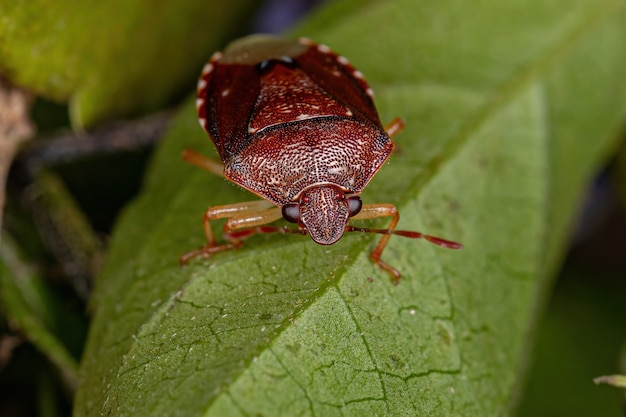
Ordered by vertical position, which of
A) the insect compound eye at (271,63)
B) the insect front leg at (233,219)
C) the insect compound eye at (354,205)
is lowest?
the insect compound eye at (354,205)

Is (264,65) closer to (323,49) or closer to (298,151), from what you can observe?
(323,49)

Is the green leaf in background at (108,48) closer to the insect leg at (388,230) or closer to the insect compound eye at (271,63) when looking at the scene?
the insect compound eye at (271,63)

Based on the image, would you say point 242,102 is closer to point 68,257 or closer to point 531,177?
point 68,257

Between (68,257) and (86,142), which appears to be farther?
(86,142)

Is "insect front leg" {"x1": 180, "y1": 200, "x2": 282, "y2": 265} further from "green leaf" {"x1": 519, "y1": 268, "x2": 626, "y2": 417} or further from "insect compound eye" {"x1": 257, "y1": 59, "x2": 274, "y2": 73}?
"green leaf" {"x1": 519, "y1": 268, "x2": 626, "y2": 417}

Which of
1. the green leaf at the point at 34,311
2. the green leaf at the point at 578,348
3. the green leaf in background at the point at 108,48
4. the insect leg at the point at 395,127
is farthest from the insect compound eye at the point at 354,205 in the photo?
the green leaf at the point at 578,348

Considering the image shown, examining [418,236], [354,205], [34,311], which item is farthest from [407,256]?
[34,311]

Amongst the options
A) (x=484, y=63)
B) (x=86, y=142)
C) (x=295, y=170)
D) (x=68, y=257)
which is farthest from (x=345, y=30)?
(x=68, y=257)
